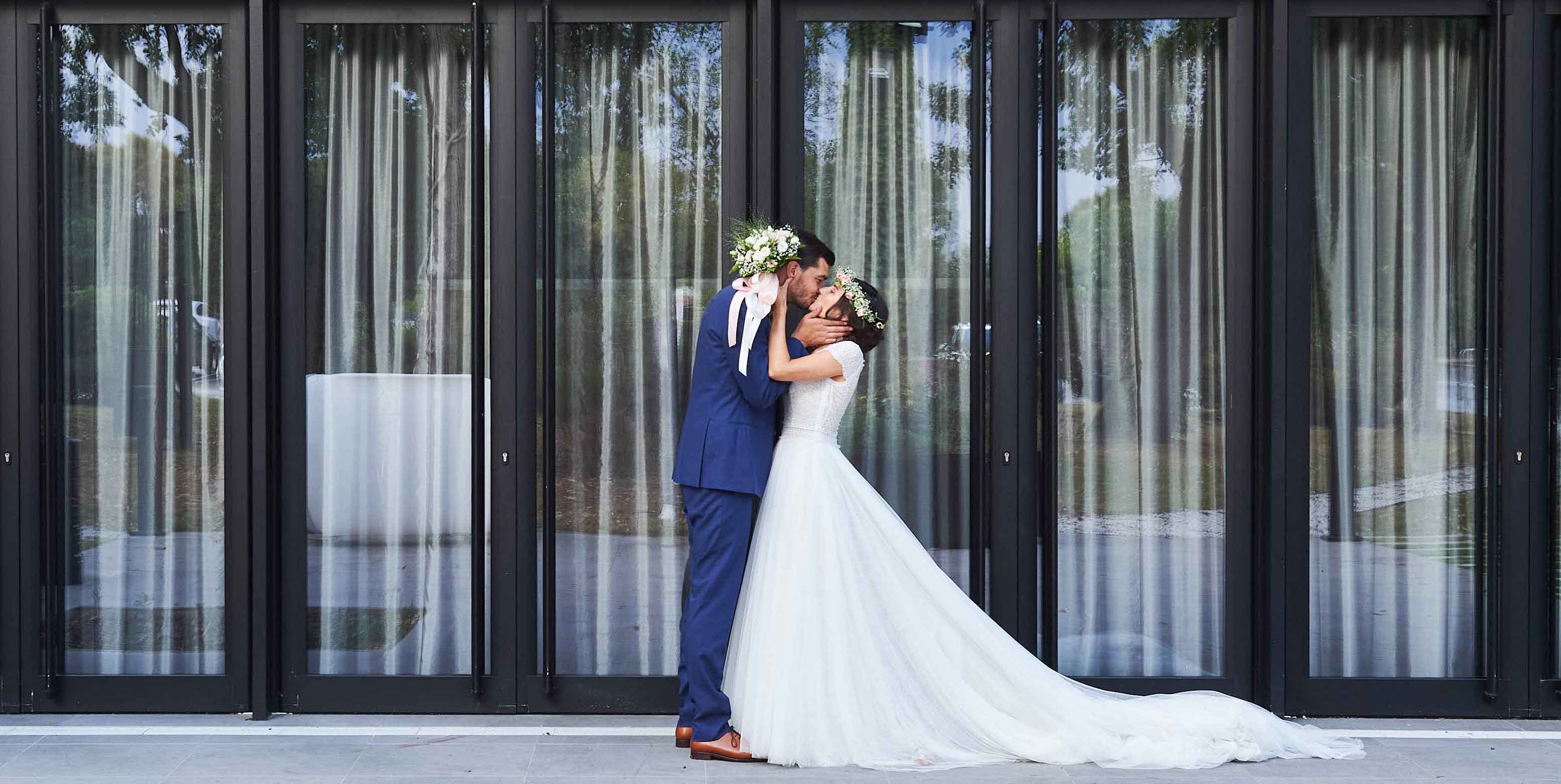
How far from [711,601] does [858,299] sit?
1.14 meters

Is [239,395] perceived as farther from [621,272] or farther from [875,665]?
[875,665]

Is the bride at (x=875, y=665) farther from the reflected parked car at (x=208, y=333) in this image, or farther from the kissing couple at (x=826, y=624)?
the reflected parked car at (x=208, y=333)

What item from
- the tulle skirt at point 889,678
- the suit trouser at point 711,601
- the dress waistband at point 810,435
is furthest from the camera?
the dress waistband at point 810,435

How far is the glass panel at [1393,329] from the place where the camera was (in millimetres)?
4516

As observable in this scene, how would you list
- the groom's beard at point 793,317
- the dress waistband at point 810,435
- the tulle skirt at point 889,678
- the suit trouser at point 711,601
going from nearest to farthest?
the tulle skirt at point 889,678 < the suit trouser at point 711,601 < the dress waistband at point 810,435 < the groom's beard at point 793,317

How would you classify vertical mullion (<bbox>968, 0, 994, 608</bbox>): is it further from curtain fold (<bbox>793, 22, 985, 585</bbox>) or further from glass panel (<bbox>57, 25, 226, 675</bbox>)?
glass panel (<bbox>57, 25, 226, 675</bbox>)

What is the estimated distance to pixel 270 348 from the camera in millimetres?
4418

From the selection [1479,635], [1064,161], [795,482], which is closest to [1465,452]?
[1479,635]

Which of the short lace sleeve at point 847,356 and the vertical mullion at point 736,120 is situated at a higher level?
the vertical mullion at point 736,120

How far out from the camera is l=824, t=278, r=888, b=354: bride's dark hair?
4125mm

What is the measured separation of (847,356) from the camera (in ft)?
13.2

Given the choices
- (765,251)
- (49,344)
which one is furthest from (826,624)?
(49,344)

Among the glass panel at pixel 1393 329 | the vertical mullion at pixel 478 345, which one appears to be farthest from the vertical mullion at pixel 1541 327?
the vertical mullion at pixel 478 345

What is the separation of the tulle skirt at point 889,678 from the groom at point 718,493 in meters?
0.09
